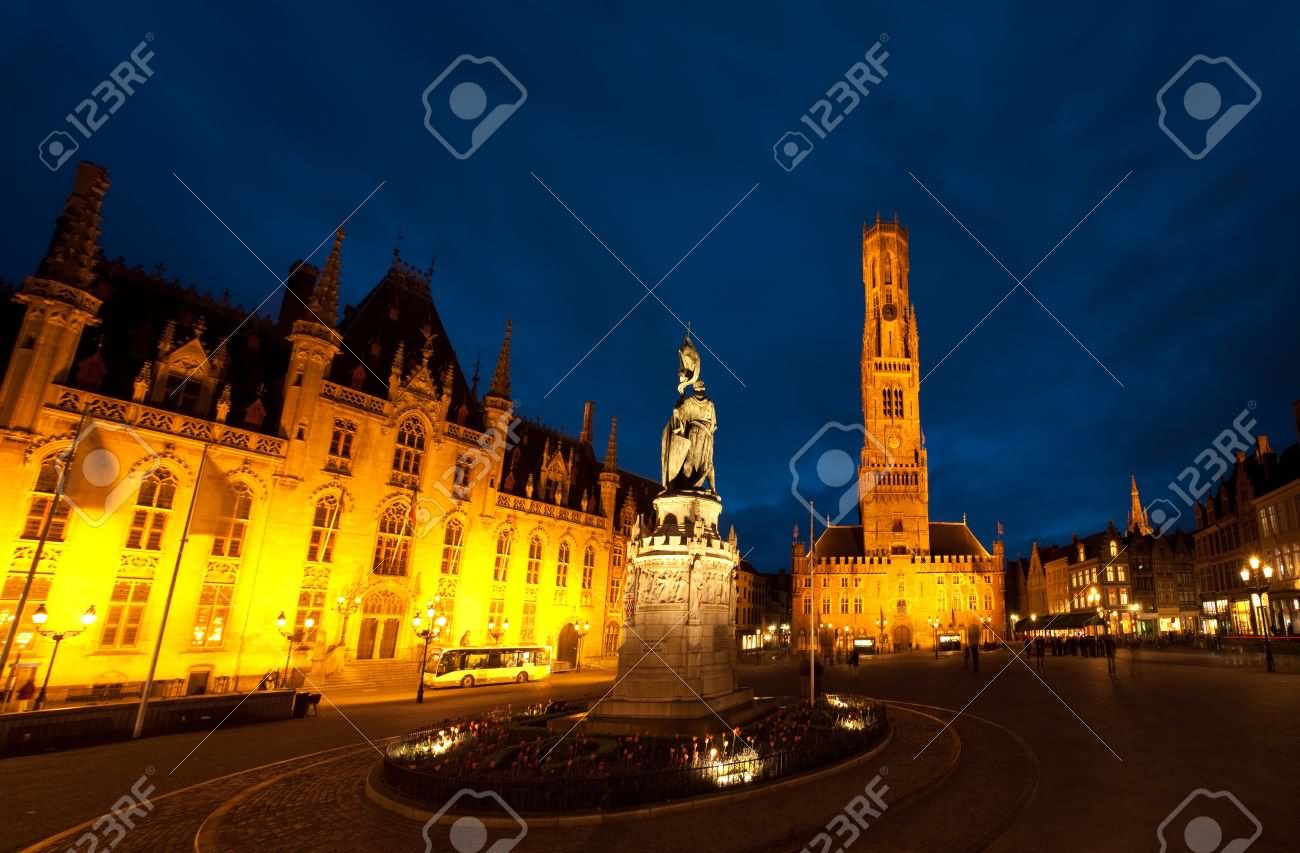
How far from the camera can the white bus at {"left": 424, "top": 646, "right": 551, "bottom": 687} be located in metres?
28.9

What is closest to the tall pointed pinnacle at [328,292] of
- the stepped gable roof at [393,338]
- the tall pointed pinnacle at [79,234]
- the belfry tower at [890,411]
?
the stepped gable roof at [393,338]

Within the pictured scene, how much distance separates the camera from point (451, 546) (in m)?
34.7

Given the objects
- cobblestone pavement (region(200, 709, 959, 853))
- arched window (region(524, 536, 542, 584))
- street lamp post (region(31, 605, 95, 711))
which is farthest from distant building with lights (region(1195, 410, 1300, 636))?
street lamp post (region(31, 605, 95, 711))

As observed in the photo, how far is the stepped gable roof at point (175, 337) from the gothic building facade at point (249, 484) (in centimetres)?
10

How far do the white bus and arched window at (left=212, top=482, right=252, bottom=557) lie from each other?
10378mm

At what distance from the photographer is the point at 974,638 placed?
70.1 m

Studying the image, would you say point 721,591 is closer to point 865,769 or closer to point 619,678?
point 619,678

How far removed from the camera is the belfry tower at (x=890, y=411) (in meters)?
78.4

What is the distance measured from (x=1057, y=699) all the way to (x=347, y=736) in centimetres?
2296

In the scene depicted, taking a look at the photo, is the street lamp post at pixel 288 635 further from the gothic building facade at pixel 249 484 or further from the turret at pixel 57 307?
the turret at pixel 57 307

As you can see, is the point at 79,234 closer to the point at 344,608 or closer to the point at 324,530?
the point at 324,530

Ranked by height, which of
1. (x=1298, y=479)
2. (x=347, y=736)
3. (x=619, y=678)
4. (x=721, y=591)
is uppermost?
(x=1298, y=479)

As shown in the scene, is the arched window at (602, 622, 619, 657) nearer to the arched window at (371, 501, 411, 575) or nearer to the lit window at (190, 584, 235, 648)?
the arched window at (371, 501, 411, 575)

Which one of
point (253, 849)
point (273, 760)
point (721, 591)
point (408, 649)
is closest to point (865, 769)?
point (721, 591)
